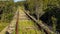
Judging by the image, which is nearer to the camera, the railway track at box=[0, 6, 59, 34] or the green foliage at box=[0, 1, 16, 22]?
the railway track at box=[0, 6, 59, 34]

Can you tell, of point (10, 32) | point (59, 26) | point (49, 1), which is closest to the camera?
point (10, 32)

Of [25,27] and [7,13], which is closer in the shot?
[25,27]

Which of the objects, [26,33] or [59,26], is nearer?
[26,33]

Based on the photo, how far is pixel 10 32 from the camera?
5.95 meters

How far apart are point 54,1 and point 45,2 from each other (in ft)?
3.72

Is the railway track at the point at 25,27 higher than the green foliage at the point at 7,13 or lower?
higher

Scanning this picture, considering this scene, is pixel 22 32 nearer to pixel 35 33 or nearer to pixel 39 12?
pixel 35 33

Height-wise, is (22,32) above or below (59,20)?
above

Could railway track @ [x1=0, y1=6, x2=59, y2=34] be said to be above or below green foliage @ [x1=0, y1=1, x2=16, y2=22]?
above

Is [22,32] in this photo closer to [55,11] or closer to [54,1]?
[55,11]

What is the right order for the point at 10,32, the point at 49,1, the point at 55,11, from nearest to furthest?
the point at 10,32 < the point at 55,11 < the point at 49,1

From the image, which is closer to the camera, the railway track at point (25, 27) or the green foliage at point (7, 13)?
the railway track at point (25, 27)

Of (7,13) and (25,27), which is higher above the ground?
(25,27)

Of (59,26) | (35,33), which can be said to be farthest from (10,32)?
(59,26)
